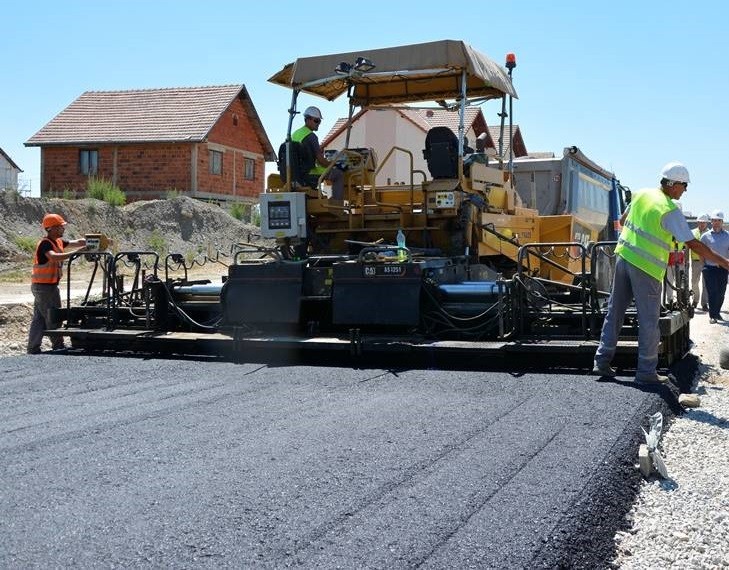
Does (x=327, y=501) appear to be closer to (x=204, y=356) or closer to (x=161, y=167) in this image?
(x=204, y=356)

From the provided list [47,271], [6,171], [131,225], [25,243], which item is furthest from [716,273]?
[6,171]

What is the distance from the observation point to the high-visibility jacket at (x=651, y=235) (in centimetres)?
639

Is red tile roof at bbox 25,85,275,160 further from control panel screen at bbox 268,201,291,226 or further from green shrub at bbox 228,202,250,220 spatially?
control panel screen at bbox 268,201,291,226

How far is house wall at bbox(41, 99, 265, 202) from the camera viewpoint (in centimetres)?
3073

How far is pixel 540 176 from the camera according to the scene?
13.9 metres

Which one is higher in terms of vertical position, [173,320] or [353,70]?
[353,70]

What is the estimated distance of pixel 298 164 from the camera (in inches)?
357

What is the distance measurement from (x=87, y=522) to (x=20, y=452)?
1.37m

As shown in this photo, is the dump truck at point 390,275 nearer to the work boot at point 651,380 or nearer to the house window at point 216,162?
the work boot at point 651,380

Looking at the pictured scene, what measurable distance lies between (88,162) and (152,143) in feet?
8.59

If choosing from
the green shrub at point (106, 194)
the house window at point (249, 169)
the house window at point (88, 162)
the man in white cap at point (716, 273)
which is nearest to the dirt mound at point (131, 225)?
the green shrub at point (106, 194)

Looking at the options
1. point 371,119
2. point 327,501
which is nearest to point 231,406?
point 327,501

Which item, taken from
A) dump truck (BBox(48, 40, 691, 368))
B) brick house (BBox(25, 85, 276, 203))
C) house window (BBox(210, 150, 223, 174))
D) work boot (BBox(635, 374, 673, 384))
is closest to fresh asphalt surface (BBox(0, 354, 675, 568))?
work boot (BBox(635, 374, 673, 384))

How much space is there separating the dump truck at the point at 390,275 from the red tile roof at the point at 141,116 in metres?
21.9
